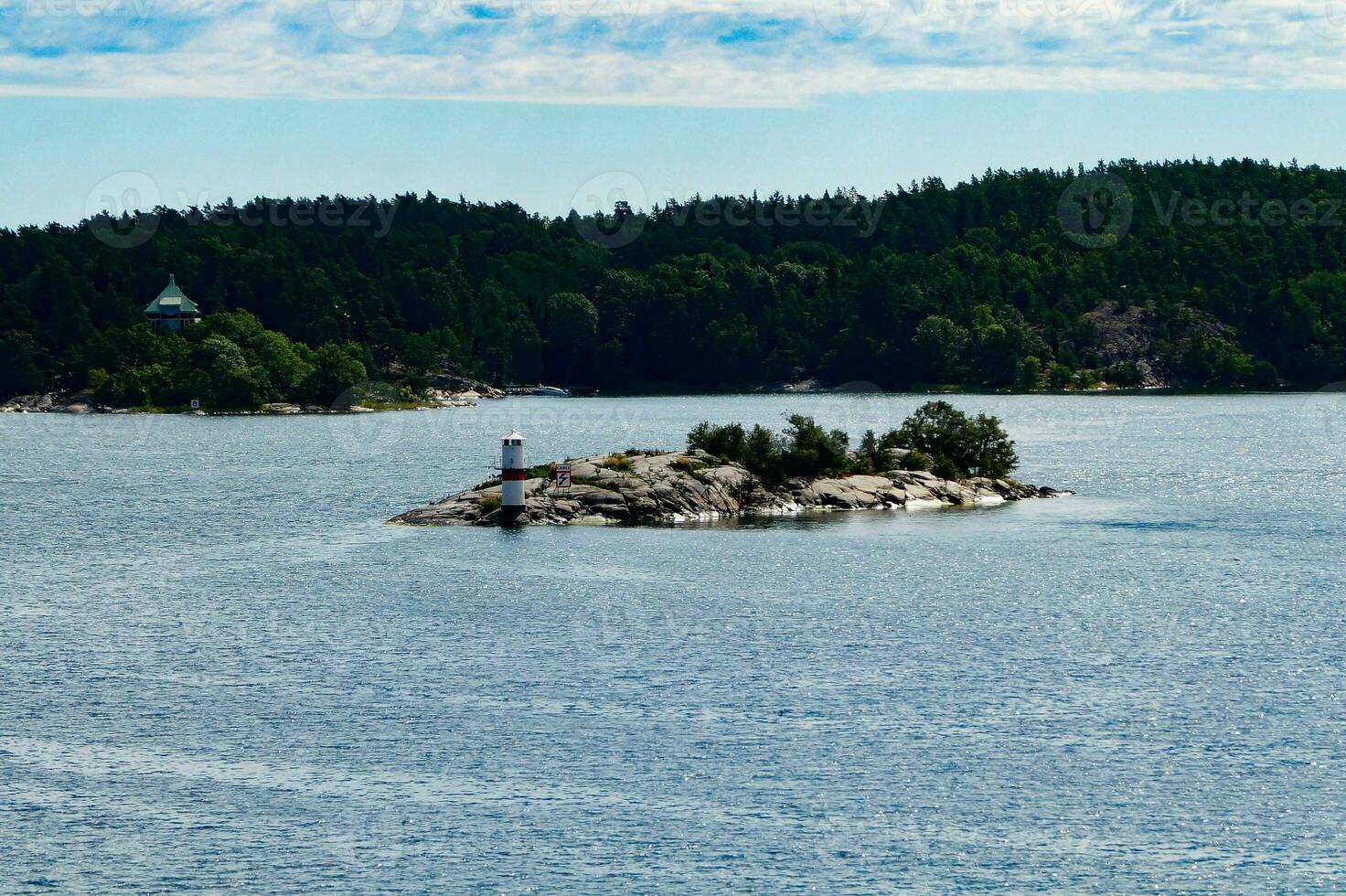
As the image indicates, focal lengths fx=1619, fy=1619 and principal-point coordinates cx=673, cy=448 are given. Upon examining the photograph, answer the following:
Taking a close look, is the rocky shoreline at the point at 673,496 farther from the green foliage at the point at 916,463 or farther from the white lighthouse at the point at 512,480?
the green foliage at the point at 916,463

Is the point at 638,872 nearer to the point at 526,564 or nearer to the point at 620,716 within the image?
the point at 620,716

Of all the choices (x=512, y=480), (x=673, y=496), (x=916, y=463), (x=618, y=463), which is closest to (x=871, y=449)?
(x=916, y=463)

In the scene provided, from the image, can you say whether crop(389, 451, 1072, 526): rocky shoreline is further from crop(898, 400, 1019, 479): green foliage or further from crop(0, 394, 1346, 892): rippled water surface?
crop(898, 400, 1019, 479): green foliage

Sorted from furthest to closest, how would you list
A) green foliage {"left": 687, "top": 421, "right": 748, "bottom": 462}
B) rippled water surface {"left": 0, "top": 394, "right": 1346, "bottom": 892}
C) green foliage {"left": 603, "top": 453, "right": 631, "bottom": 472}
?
green foliage {"left": 687, "top": 421, "right": 748, "bottom": 462} < green foliage {"left": 603, "top": 453, "right": 631, "bottom": 472} < rippled water surface {"left": 0, "top": 394, "right": 1346, "bottom": 892}

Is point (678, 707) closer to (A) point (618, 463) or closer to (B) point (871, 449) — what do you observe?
(A) point (618, 463)

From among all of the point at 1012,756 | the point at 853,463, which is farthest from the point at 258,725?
the point at 853,463

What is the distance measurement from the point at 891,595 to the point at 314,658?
22445mm

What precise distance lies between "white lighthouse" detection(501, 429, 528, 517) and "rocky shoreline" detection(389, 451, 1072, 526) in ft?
2.20

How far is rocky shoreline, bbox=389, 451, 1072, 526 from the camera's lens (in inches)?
3214

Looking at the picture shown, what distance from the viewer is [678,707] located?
4331 centimetres

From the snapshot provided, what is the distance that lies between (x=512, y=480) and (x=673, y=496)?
954 centimetres

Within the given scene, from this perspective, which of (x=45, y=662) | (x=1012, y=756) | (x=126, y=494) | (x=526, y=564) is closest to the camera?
(x=1012, y=756)

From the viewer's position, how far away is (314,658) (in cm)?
5003

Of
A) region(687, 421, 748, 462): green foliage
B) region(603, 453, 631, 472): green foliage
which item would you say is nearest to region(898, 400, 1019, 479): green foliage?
region(687, 421, 748, 462): green foliage
